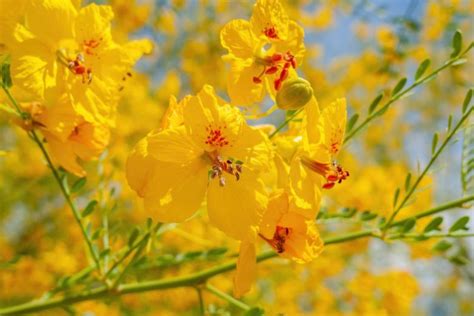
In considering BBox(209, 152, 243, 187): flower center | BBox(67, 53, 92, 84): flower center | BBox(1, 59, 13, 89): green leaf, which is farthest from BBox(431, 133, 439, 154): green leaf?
BBox(1, 59, 13, 89): green leaf

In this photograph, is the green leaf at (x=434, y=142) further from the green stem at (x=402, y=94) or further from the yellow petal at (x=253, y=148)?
the yellow petal at (x=253, y=148)

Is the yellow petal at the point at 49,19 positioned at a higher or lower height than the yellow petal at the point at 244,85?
higher

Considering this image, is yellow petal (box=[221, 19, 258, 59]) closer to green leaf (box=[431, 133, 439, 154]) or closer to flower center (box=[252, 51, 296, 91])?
flower center (box=[252, 51, 296, 91])

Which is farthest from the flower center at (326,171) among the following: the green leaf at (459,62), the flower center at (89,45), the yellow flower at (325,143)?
the flower center at (89,45)

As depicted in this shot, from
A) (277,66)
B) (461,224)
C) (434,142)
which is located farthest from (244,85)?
(461,224)

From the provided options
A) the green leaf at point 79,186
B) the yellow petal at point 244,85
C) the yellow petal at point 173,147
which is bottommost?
the yellow petal at point 173,147
